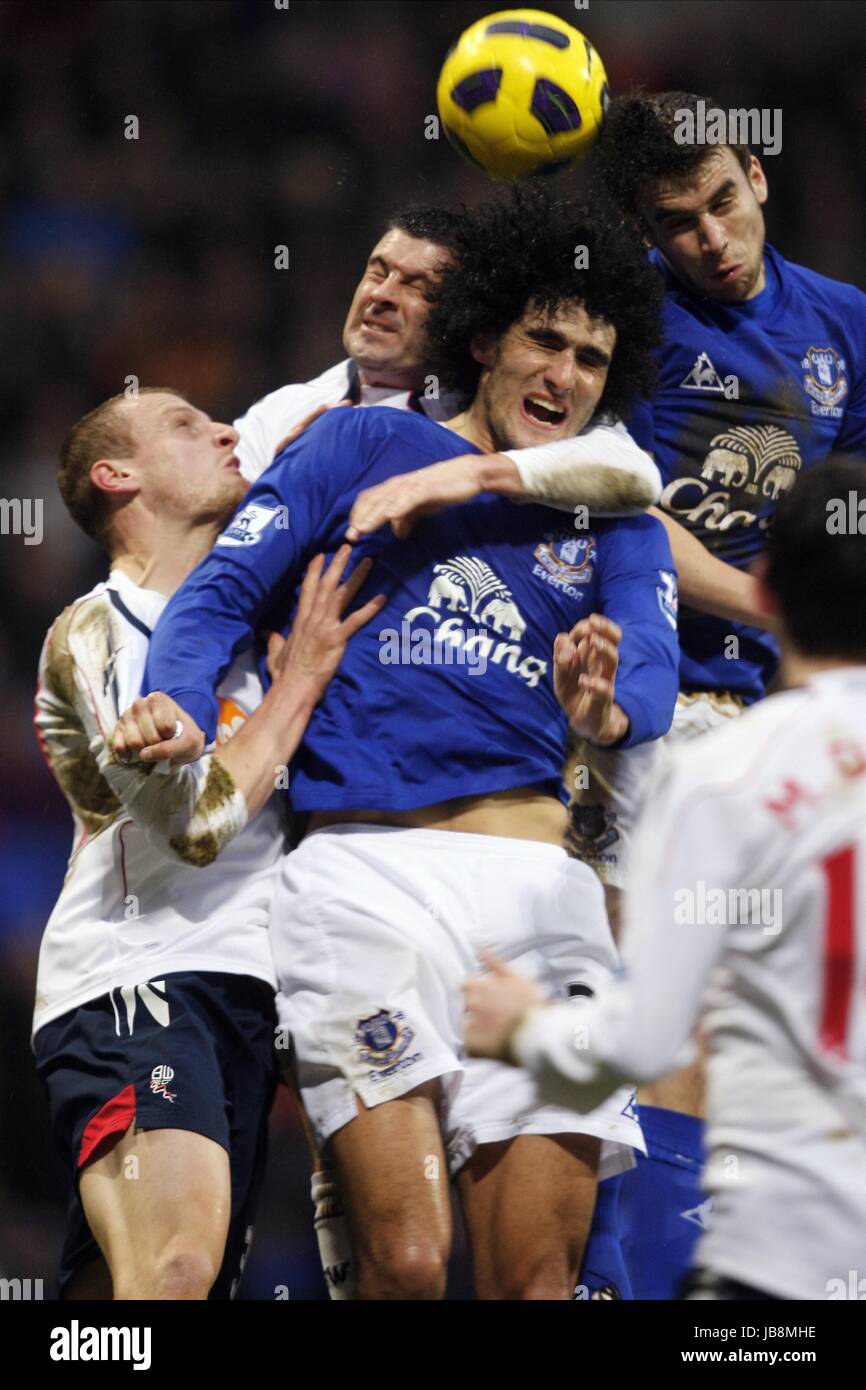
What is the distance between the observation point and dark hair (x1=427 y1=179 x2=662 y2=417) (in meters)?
3.47

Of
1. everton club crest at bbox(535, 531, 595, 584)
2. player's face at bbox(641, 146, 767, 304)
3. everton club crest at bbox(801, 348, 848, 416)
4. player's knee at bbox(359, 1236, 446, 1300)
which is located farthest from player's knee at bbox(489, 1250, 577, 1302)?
player's face at bbox(641, 146, 767, 304)

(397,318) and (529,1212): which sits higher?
(397,318)

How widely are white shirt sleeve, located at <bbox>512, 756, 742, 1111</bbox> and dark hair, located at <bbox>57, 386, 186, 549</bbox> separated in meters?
1.83

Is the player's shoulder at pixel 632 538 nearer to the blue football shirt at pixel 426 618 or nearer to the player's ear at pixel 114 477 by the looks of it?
the blue football shirt at pixel 426 618

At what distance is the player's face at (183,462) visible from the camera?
11.7ft

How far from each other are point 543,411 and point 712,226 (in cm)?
63

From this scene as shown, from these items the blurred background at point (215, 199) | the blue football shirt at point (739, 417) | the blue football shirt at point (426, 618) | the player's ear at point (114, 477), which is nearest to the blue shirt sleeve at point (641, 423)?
the blue football shirt at point (739, 417)

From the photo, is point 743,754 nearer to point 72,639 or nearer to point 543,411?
point 543,411

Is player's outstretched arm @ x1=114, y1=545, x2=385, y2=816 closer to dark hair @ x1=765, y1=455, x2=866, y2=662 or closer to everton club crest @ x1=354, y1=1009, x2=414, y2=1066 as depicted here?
everton club crest @ x1=354, y1=1009, x2=414, y2=1066

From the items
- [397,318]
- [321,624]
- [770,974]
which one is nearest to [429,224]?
[397,318]

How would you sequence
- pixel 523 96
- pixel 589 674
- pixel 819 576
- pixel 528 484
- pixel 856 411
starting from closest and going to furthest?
pixel 819 576
pixel 589 674
pixel 528 484
pixel 523 96
pixel 856 411

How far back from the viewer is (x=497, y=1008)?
2.17 meters

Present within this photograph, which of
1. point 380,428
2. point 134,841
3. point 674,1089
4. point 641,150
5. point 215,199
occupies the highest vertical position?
point 215,199

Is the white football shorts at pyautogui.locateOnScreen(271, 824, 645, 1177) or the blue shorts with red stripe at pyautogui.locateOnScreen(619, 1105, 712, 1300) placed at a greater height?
the white football shorts at pyautogui.locateOnScreen(271, 824, 645, 1177)
